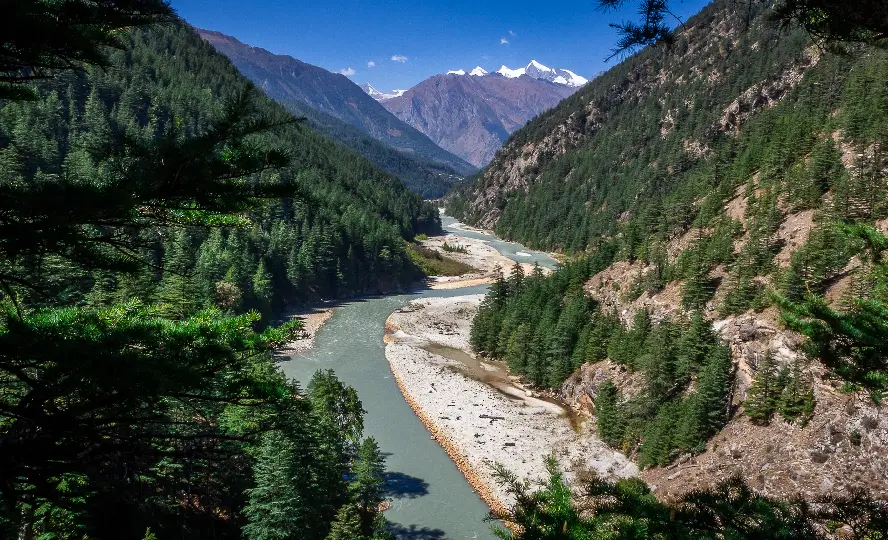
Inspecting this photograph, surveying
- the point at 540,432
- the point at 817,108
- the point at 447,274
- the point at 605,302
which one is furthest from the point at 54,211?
the point at 447,274

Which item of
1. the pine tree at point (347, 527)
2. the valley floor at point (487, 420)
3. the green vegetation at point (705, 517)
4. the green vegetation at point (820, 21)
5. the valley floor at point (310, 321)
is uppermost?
the green vegetation at point (820, 21)

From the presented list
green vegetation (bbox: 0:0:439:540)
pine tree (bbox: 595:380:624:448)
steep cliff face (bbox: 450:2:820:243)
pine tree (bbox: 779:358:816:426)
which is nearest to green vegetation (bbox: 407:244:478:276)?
steep cliff face (bbox: 450:2:820:243)

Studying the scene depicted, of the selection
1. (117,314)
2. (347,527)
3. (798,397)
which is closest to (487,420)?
(798,397)

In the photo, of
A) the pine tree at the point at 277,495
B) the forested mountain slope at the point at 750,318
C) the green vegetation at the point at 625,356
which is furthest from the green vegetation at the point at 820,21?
the green vegetation at the point at 625,356

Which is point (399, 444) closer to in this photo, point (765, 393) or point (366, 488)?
point (366, 488)

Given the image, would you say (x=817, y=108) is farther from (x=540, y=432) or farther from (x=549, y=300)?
(x=540, y=432)

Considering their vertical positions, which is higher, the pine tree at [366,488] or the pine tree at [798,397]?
the pine tree at [798,397]

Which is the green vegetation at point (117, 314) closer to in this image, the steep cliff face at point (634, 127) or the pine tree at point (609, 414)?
the pine tree at point (609, 414)
